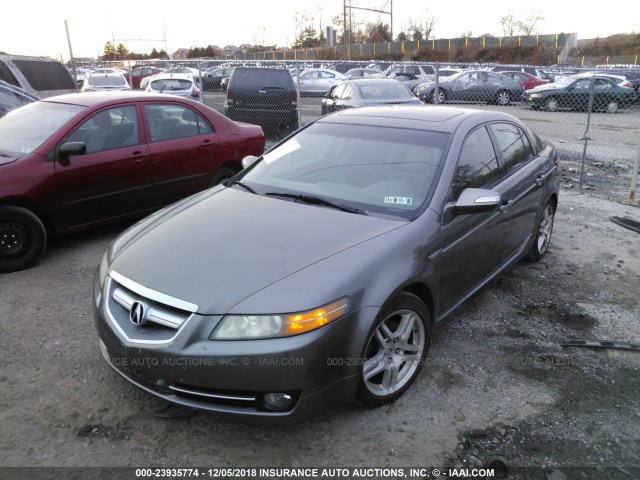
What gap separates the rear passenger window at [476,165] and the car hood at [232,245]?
0.69 metres

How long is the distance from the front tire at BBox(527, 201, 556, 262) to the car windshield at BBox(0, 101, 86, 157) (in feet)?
15.6

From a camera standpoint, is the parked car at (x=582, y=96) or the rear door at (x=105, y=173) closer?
the rear door at (x=105, y=173)

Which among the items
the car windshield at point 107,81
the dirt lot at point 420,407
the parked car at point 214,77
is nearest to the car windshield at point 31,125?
the dirt lot at point 420,407

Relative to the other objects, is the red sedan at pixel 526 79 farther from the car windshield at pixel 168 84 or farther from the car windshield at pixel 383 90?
the car windshield at pixel 168 84

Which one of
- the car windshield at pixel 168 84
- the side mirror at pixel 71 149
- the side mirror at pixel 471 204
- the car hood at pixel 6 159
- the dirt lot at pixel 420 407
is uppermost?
the car windshield at pixel 168 84

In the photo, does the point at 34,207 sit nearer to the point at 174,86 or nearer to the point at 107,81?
the point at 174,86

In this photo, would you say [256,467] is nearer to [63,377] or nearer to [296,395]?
[296,395]

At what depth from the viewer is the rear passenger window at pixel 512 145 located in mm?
4258

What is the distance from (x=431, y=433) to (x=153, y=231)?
2.04 m

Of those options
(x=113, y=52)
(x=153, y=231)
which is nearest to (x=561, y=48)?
(x=153, y=231)

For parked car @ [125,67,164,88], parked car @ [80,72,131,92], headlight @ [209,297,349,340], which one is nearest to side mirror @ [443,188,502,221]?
headlight @ [209,297,349,340]

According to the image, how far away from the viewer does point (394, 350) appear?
301 centimetres

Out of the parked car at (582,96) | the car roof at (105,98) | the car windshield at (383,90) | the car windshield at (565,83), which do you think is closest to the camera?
the car roof at (105,98)

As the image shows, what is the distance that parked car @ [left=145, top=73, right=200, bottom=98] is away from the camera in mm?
17344
